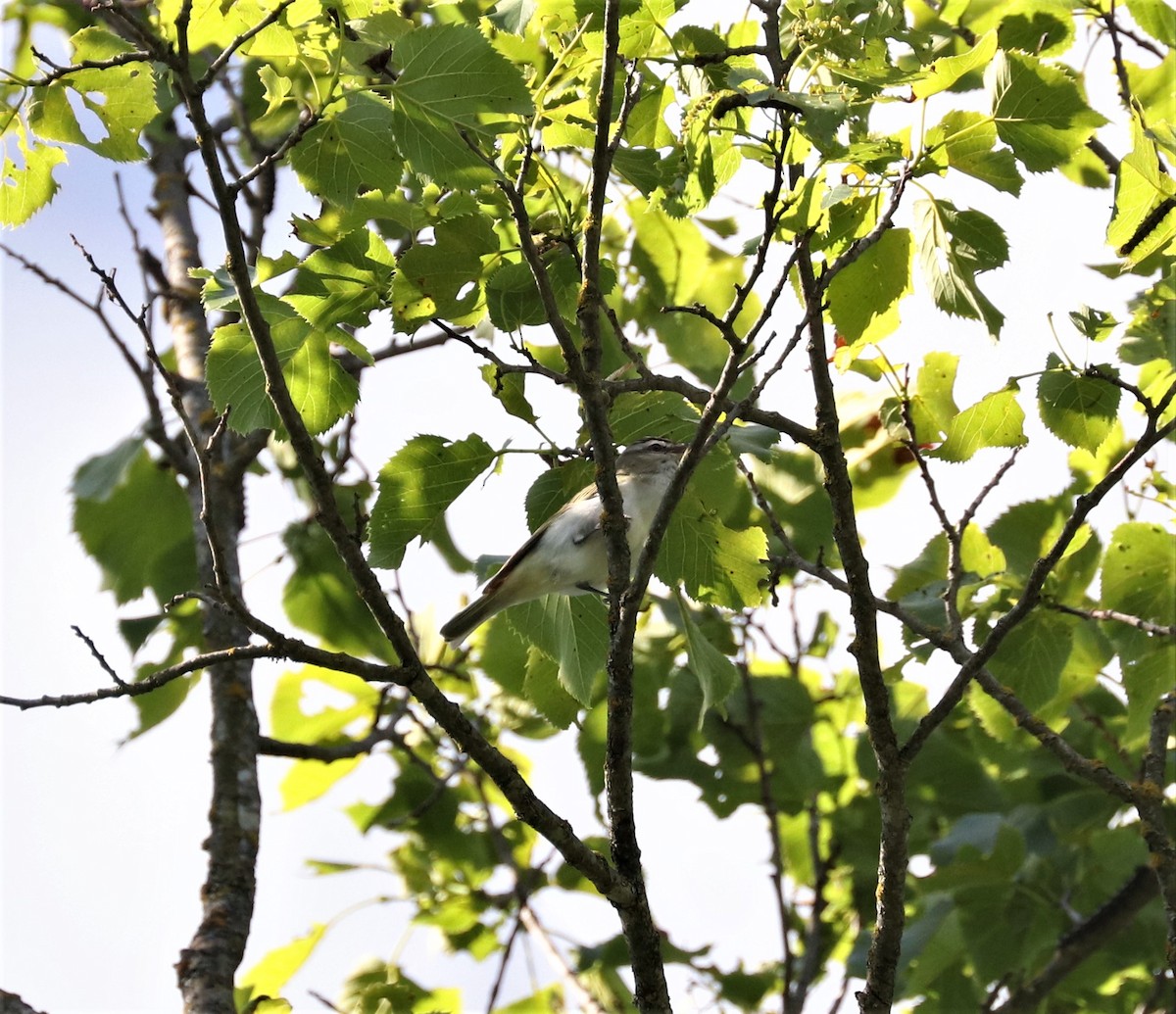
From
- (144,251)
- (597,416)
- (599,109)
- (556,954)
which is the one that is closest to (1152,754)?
(597,416)

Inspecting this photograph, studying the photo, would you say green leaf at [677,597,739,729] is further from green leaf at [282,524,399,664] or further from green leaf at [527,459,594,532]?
green leaf at [282,524,399,664]

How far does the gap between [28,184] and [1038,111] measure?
7.48ft

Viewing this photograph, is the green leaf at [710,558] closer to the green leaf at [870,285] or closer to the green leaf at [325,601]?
the green leaf at [870,285]

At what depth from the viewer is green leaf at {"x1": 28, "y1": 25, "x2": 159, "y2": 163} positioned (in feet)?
8.94

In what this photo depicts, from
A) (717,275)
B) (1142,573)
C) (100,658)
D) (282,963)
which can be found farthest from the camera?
(282,963)

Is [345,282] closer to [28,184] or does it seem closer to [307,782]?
[28,184]

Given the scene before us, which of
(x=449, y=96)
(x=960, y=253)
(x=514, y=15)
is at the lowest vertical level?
(x=960, y=253)

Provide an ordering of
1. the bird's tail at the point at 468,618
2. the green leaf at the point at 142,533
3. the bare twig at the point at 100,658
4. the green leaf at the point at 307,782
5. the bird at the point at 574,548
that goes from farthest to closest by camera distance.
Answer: the green leaf at the point at 307,782 → the green leaf at the point at 142,533 → the bird's tail at the point at 468,618 → the bird at the point at 574,548 → the bare twig at the point at 100,658

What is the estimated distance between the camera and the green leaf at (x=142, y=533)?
517cm

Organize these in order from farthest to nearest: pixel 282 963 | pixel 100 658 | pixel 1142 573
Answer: pixel 282 963, pixel 1142 573, pixel 100 658

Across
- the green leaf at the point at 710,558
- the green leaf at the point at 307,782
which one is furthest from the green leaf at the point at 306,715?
the green leaf at the point at 710,558

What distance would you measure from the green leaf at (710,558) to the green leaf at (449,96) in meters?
1.00

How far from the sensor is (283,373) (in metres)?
2.61

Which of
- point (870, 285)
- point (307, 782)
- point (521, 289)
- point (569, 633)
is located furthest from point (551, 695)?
point (307, 782)
